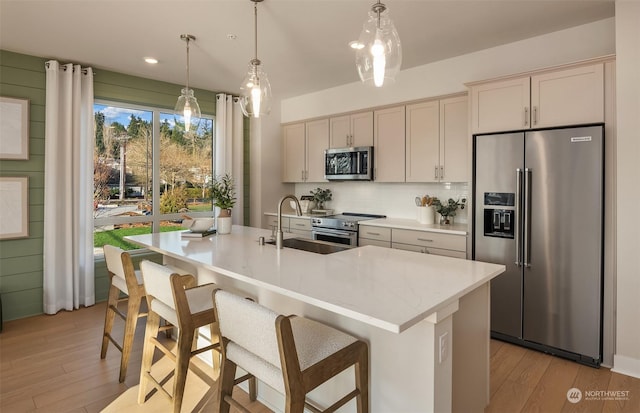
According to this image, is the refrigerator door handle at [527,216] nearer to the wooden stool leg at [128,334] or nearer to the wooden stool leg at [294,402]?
the wooden stool leg at [294,402]

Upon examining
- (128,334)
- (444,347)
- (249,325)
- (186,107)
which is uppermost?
(186,107)

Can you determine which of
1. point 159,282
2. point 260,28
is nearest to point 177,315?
point 159,282

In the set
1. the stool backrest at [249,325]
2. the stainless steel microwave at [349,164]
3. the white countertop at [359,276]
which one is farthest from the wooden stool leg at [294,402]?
the stainless steel microwave at [349,164]

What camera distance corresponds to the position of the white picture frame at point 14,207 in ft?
11.6

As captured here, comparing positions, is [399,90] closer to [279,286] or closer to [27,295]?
[279,286]

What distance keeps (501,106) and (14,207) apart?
4662 mm

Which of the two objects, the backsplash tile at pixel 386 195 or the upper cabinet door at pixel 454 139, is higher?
the upper cabinet door at pixel 454 139

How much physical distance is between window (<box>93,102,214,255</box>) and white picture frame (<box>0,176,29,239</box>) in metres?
0.66

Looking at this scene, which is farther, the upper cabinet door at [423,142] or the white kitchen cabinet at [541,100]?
→ the upper cabinet door at [423,142]

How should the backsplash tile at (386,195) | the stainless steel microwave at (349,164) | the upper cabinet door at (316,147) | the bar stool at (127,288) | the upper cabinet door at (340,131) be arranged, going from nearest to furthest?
the bar stool at (127,288), the backsplash tile at (386,195), the stainless steel microwave at (349,164), the upper cabinet door at (340,131), the upper cabinet door at (316,147)

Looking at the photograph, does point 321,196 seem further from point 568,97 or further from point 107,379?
point 107,379

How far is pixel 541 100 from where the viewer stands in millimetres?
2910

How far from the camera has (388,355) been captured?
5.38 feet

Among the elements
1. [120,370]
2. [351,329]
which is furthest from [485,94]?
[120,370]
